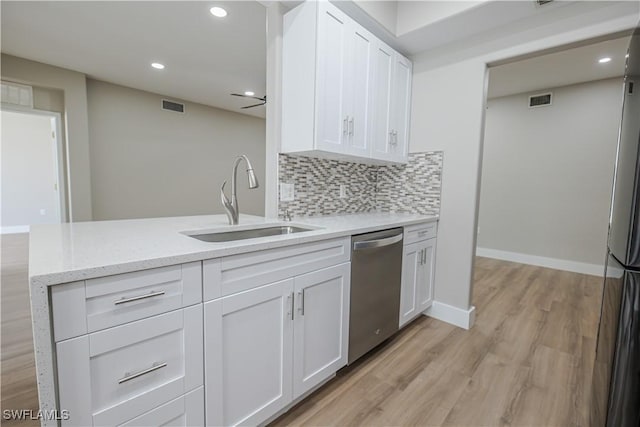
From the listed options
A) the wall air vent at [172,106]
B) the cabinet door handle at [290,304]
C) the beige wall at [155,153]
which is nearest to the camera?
the cabinet door handle at [290,304]

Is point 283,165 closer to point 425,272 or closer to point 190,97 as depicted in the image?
point 425,272

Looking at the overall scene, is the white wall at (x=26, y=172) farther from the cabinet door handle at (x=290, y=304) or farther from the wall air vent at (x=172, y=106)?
the cabinet door handle at (x=290, y=304)

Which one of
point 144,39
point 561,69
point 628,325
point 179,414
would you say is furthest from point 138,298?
point 561,69

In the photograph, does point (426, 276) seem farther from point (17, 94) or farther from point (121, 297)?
point (17, 94)

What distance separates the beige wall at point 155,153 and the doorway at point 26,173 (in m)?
1.88

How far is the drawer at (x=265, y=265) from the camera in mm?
1048

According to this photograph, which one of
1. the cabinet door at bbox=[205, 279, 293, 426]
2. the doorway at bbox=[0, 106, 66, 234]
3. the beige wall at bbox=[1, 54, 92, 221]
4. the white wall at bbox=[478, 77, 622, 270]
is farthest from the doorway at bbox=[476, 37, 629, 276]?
the doorway at bbox=[0, 106, 66, 234]

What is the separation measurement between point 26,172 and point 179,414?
25.5 feet

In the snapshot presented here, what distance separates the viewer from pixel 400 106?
2557 mm

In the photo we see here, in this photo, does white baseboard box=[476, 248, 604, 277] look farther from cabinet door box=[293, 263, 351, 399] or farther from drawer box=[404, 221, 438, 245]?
cabinet door box=[293, 263, 351, 399]

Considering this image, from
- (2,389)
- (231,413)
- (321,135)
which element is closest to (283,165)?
(321,135)

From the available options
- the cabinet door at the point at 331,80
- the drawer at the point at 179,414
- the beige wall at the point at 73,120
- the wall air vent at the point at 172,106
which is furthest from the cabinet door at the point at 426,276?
the wall air vent at the point at 172,106

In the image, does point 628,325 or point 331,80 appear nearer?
point 628,325

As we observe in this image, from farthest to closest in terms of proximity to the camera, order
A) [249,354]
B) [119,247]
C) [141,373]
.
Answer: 1. [249,354]
2. [119,247]
3. [141,373]
